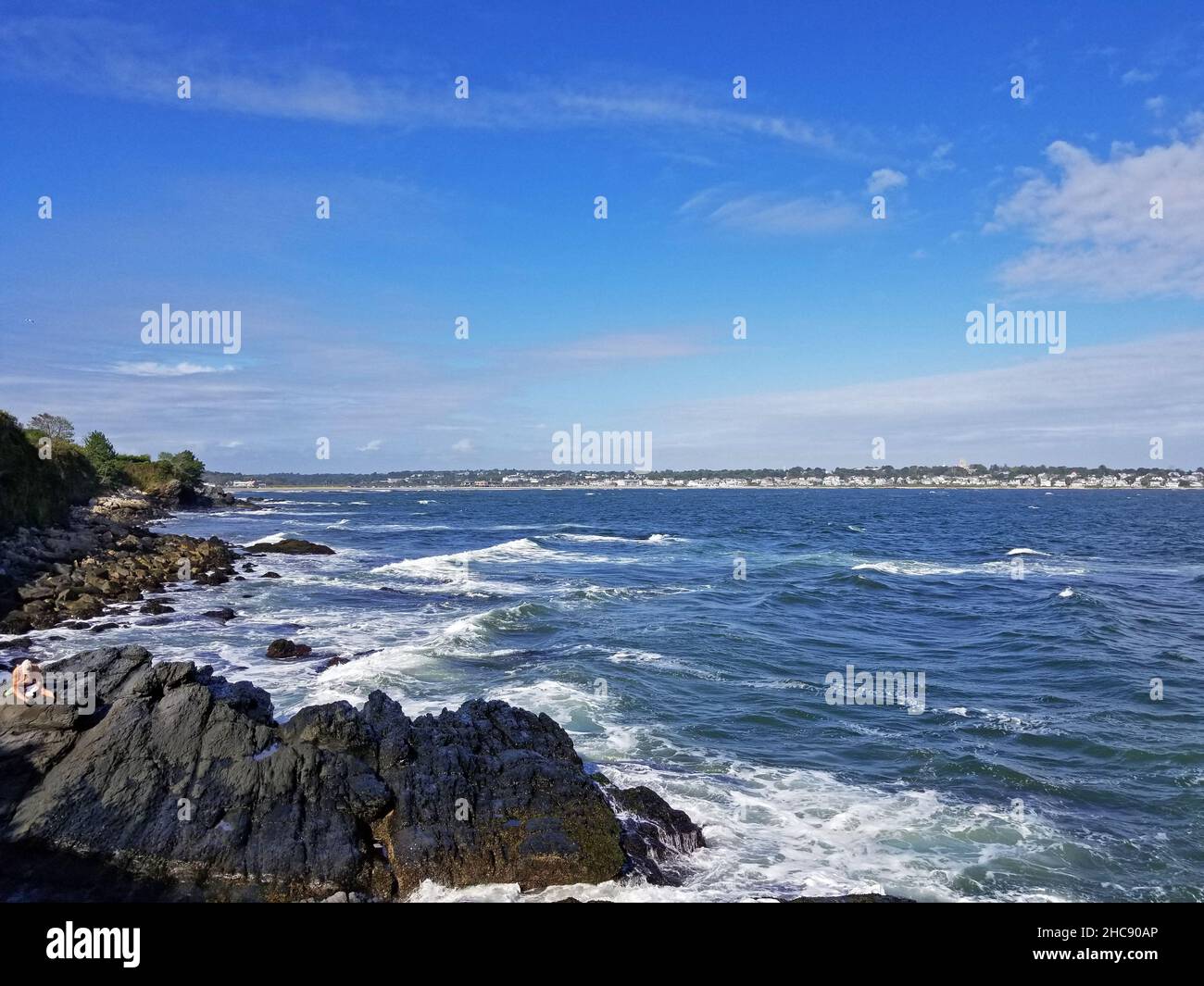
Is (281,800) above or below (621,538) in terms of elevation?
above

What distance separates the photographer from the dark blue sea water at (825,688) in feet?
40.6

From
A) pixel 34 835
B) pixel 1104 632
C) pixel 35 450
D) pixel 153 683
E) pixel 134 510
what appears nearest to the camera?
pixel 34 835

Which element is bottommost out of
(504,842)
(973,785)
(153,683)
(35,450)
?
(973,785)

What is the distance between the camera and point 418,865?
10609mm

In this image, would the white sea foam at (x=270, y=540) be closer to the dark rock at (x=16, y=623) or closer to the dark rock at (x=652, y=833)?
the dark rock at (x=16, y=623)

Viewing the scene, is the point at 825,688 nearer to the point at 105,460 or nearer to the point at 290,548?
the point at 290,548

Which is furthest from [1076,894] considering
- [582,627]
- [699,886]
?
[582,627]

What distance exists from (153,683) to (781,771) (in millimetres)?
12173

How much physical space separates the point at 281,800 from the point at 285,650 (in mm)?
13630

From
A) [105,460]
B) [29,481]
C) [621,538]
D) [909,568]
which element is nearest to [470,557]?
[621,538]

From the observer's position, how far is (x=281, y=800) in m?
11.2

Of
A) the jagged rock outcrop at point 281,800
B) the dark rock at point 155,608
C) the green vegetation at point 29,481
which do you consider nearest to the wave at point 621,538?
the green vegetation at point 29,481

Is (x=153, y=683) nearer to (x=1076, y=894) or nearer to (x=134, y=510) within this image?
(x=1076, y=894)
